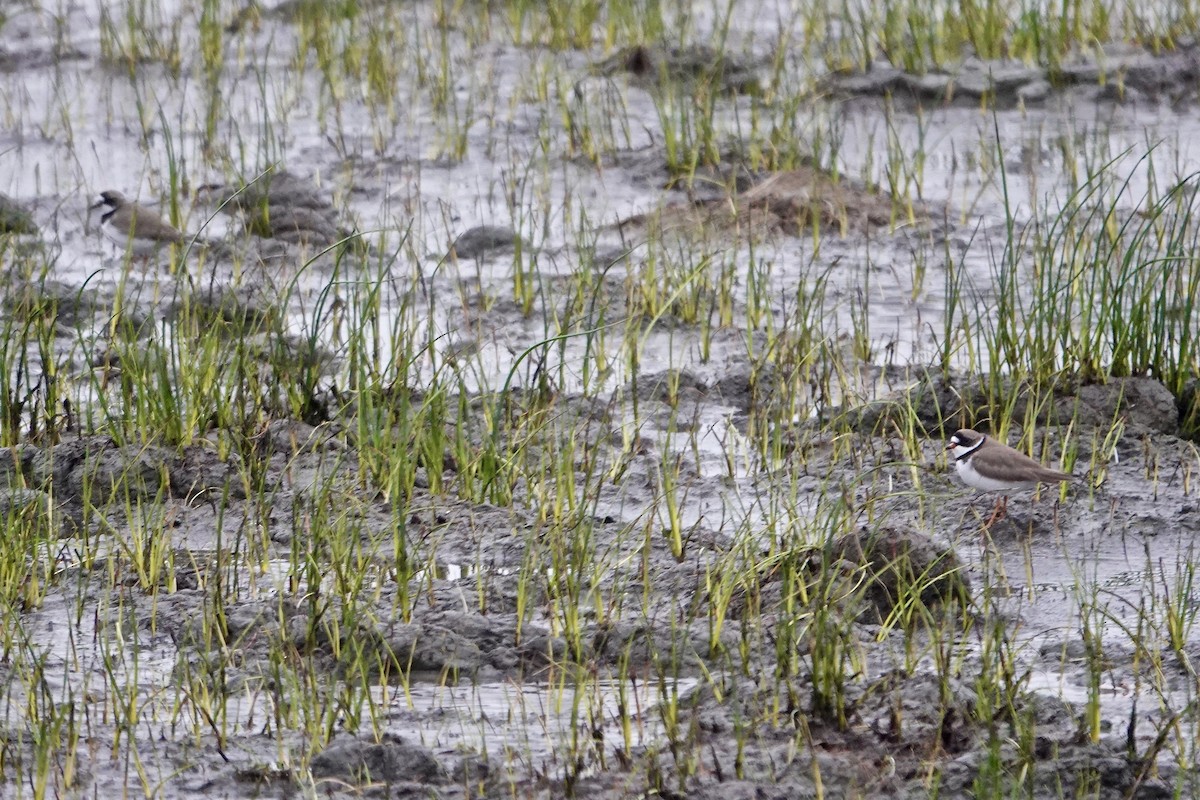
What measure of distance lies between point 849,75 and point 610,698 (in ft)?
22.4

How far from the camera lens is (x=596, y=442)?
5227 mm

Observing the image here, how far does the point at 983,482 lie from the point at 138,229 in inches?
165

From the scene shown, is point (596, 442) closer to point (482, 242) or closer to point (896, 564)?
point (896, 564)

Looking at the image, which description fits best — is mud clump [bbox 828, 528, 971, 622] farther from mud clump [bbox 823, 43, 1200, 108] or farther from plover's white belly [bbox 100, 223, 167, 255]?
mud clump [bbox 823, 43, 1200, 108]

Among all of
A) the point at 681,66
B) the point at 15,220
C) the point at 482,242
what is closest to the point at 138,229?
the point at 15,220

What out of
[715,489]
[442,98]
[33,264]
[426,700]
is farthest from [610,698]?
[442,98]

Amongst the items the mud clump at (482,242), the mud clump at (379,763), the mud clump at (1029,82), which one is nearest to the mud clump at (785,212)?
the mud clump at (482,242)

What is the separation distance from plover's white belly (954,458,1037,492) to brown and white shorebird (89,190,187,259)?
388 cm

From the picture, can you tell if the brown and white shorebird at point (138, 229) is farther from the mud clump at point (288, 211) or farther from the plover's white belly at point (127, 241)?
the mud clump at point (288, 211)

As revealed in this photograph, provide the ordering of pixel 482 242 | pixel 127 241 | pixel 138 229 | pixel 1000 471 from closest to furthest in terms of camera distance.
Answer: pixel 1000 471, pixel 138 229, pixel 127 241, pixel 482 242

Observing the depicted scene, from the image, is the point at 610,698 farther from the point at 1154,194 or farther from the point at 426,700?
the point at 1154,194

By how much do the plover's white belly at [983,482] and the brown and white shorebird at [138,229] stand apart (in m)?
3.88

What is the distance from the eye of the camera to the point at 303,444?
228 inches

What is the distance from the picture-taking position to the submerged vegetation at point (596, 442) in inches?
153
